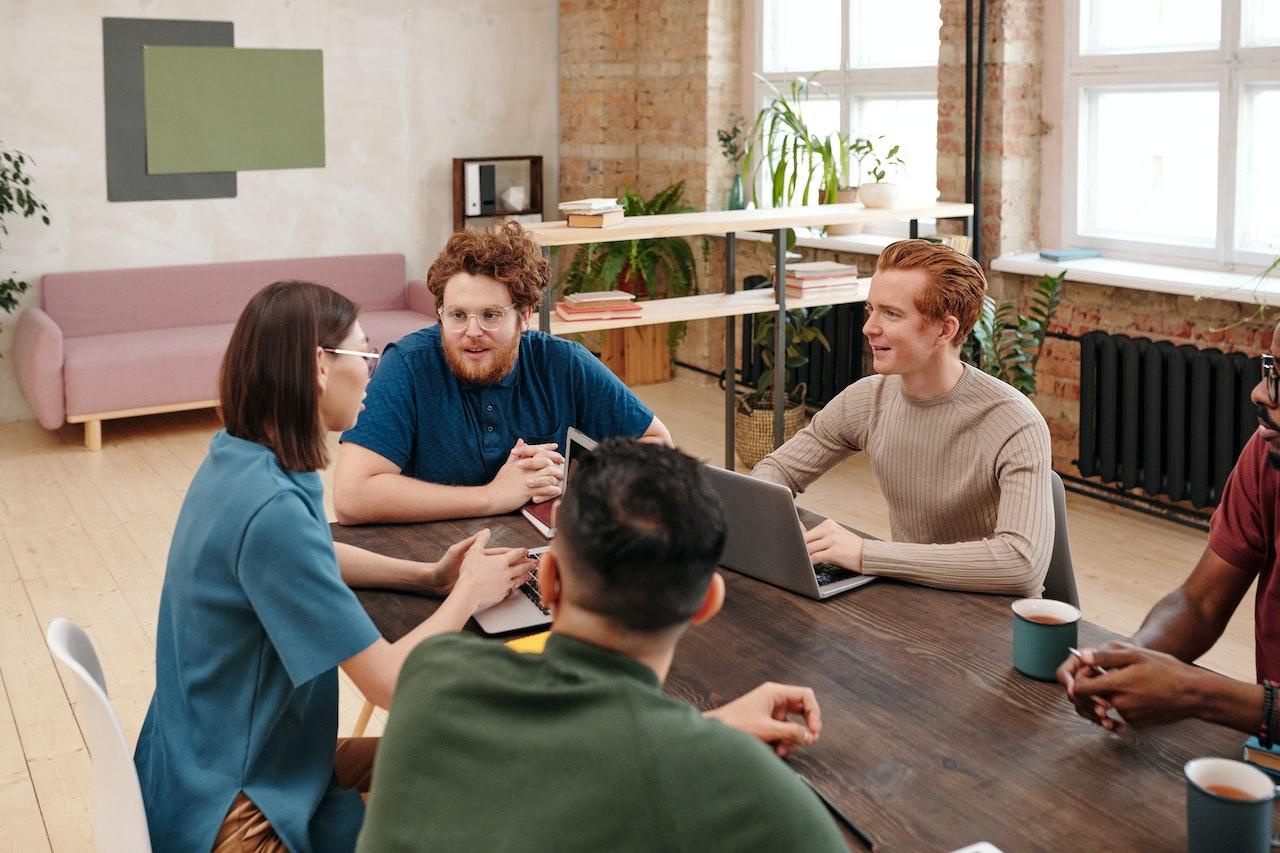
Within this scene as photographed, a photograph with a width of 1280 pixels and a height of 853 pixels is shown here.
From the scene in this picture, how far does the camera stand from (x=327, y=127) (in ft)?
24.1

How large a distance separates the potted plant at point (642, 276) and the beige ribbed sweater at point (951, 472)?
4176 millimetres

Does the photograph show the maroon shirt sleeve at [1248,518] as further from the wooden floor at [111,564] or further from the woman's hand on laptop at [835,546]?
the wooden floor at [111,564]

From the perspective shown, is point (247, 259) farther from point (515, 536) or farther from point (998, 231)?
point (515, 536)

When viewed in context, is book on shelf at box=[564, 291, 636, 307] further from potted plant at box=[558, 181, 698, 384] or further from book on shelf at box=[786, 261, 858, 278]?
potted plant at box=[558, 181, 698, 384]

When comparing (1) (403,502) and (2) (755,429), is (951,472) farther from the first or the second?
(2) (755,429)

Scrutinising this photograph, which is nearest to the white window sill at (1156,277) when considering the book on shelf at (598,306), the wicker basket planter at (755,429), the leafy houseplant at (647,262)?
the wicker basket planter at (755,429)

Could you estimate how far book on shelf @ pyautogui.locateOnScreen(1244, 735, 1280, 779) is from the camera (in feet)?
5.17

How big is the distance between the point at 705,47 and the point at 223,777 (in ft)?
19.9

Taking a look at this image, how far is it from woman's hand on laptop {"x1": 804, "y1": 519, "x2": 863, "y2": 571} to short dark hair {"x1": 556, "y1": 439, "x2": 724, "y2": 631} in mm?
1037

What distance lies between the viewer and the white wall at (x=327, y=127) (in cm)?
664

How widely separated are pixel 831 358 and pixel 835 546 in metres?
4.31

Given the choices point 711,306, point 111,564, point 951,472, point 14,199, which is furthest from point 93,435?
point 951,472

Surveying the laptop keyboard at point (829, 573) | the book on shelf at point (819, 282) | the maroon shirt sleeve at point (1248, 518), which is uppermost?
the book on shelf at point (819, 282)

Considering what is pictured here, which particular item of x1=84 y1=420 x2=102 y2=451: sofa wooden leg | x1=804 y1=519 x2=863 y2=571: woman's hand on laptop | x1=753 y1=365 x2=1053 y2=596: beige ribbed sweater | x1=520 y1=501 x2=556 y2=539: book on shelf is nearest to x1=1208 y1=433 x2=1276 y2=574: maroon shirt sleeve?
x1=753 y1=365 x2=1053 y2=596: beige ribbed sweater
